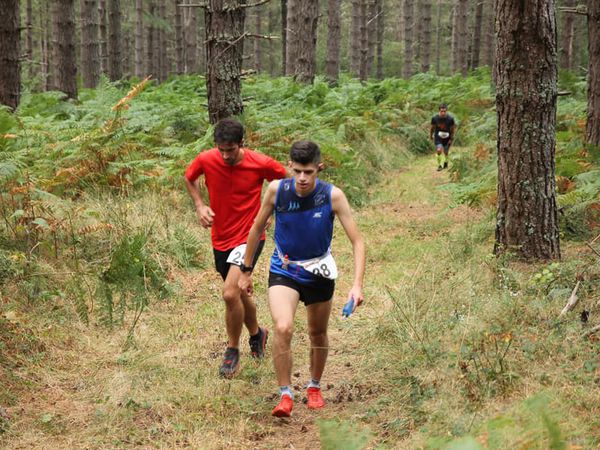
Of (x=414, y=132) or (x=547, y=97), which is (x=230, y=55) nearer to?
(x=547, y=97)

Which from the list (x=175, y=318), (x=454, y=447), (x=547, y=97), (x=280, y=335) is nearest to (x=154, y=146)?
(x=175, y=318)

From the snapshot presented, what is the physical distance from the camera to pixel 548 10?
7031 millimetres

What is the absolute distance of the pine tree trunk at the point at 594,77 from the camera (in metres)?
10.8

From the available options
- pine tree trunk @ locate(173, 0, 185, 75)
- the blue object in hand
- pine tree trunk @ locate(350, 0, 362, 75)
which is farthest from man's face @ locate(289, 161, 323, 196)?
pine tree trunk @ locate(173, 0, 185, 75)

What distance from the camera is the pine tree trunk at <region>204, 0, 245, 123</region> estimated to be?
10453 mm

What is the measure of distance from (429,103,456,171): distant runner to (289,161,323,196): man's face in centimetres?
1165

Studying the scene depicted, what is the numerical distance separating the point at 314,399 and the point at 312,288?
869 mm

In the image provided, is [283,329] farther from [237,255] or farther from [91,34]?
[91,34]

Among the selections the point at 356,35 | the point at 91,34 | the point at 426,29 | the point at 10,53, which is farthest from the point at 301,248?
the point at 426,29

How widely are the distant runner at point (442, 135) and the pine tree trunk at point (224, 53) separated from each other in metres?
6.68

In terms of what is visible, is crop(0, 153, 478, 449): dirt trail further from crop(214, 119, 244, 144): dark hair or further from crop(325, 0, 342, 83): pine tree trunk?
crop(325, 0, 342, 83): pine tree trunk

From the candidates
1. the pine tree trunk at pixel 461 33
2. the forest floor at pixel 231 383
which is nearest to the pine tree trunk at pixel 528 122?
the forest floor at pixel 231 383

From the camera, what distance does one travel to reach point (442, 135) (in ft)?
53.5

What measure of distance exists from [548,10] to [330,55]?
16.7 metres
